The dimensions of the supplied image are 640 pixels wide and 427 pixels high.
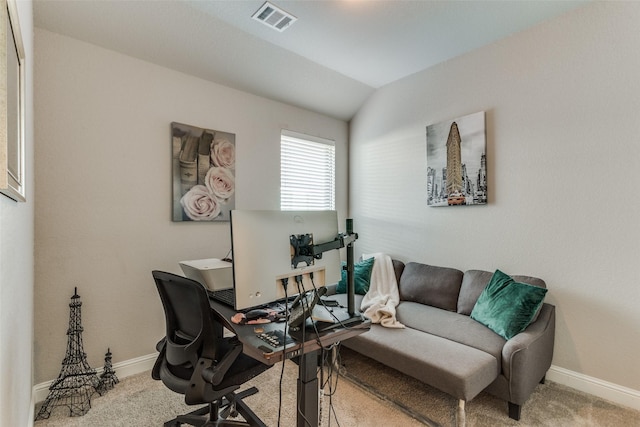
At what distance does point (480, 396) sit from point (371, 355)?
2.66 feet

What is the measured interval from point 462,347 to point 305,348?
4.30 feet

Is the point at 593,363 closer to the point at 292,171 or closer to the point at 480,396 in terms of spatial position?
the point at 480,396

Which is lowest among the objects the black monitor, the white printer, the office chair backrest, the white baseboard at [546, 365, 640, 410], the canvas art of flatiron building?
the white baseboard at [546, 365, 640, 410]

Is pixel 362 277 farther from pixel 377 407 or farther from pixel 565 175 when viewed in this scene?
pixel 565 175

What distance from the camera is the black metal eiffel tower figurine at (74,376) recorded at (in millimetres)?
2125

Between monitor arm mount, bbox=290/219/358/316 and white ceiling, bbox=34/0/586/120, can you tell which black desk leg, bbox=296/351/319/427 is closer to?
monitor arm mount, bbox=290/219/358/316

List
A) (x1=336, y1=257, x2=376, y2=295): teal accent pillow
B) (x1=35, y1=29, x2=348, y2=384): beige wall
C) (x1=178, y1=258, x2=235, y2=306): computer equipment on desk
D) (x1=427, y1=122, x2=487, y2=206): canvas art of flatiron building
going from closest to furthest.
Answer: (x1=178, y1=258, x2=235, y2=306): computer equipment on desk → (x1=35, y1=29, x2=348, y2=384): beige wall → (x1=427, y1=122, x2=487, y2=206): canvas art of flatiron building → (x1=336, y1=257, x2=376, y2=295): teal accent pillow

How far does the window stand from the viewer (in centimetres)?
351

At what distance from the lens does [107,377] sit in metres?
2.31

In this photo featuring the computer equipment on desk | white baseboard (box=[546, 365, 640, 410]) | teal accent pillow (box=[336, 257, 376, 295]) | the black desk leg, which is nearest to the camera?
the black desk leg

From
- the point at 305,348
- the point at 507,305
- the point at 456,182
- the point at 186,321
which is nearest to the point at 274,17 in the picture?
the point at 456,182

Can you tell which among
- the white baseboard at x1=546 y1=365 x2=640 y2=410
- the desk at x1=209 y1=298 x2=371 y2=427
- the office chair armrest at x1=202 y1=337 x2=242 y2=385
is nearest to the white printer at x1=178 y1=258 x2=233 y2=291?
the desk at x1=209 y1=298 x2=371 y2=427

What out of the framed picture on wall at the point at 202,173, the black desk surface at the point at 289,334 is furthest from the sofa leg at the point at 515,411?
the framed picture on wall at the point at 202,173

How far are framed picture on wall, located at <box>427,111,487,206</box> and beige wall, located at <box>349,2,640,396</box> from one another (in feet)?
0.27
